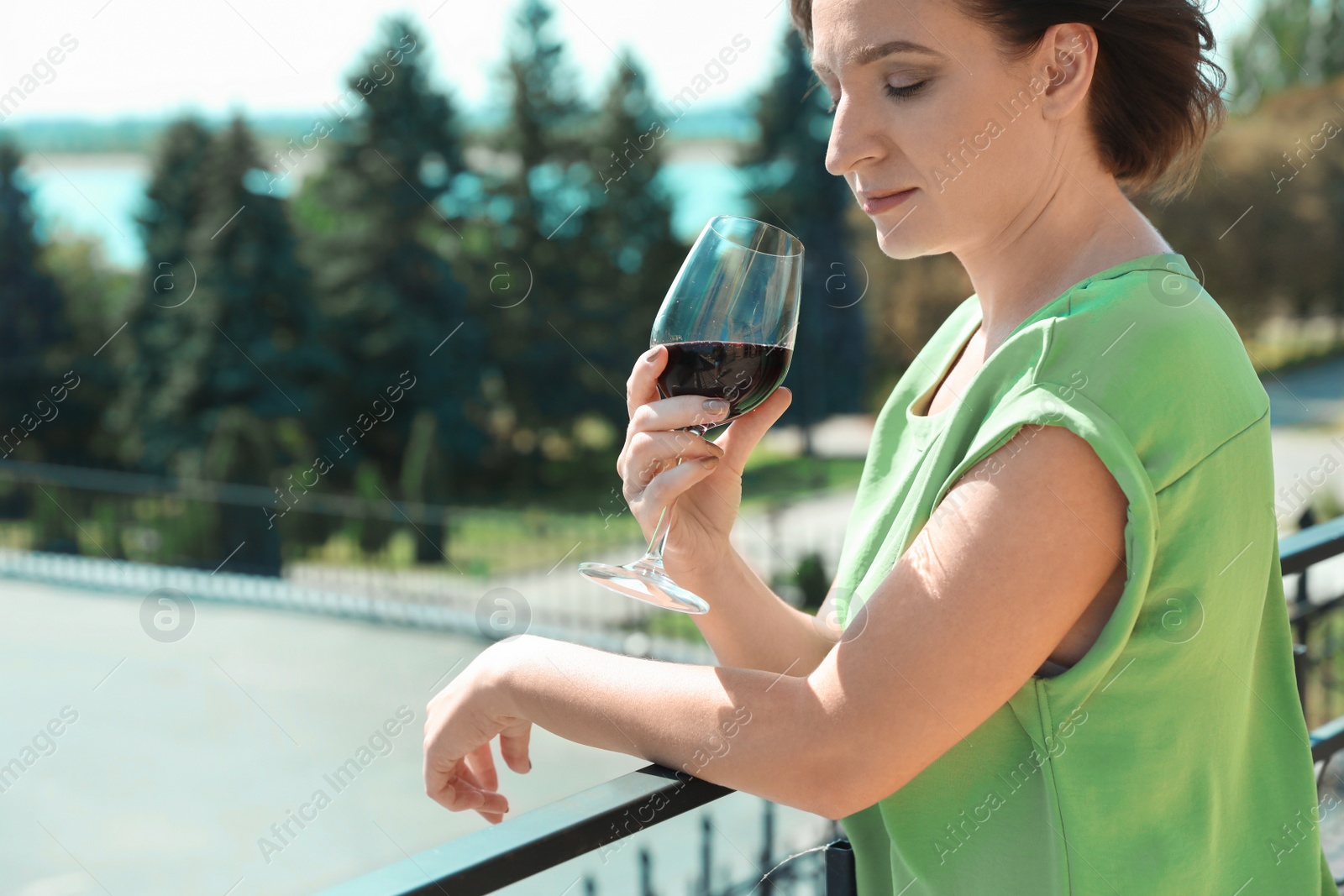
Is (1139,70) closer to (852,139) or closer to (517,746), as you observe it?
(852,139)

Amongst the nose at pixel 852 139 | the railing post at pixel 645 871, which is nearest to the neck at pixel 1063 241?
the nose at pixel 852 139

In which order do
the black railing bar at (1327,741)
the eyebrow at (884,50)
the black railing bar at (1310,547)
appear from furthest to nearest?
the black railing bar at (1327,741) → the black railing bar at (1310,547) → the eyebrow at (884,50)

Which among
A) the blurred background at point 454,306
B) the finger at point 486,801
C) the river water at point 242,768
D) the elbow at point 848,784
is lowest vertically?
the elbow at point 848,784

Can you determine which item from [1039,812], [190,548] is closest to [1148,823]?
[1039,812]

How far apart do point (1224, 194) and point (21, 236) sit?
2149cm

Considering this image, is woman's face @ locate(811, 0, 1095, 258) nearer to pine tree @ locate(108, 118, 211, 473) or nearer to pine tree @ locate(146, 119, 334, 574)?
pine tree @ locate(146, 119, 334, 574)

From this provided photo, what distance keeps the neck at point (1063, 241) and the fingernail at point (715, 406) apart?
250mm

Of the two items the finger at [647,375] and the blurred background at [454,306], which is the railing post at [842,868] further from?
the blurred background at [454,306]

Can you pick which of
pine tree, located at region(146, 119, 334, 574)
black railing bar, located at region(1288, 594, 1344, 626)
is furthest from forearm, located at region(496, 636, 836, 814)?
pine tree, located at region(146, 119, 334, 574)

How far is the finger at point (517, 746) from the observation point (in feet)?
3.69

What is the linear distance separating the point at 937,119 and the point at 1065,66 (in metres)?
0.12

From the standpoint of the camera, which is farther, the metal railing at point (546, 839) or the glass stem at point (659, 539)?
the glass stem at point (659, 539)

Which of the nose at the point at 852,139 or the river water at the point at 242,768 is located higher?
the river water at the point at 242,768

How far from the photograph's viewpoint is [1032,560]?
812 mm
